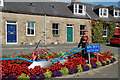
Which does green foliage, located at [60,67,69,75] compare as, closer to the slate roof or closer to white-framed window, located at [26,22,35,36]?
white-framed window, located at [26,22,35,36]

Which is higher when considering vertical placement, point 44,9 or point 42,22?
point 44,9

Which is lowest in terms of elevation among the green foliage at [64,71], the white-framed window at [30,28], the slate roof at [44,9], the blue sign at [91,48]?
the green foliage at [64,71]

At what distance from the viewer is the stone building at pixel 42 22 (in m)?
14.5

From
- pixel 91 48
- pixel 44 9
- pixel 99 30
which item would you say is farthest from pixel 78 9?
pixel 91 48

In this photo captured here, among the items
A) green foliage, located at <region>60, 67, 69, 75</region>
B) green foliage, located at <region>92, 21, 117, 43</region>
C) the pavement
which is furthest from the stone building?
green foliage, located at <region>60, 67, 69, 75</region>

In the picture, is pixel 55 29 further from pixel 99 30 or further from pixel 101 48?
pixel 99 30

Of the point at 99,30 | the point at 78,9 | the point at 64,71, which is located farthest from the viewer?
the point at 99,30

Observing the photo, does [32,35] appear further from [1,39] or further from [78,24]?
[78,24]

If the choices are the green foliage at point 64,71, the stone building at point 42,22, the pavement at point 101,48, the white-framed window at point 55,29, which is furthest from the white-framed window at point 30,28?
the green foliage at point 64,71

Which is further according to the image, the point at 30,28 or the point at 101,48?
the point at 30,28

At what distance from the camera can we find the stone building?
14531 mm

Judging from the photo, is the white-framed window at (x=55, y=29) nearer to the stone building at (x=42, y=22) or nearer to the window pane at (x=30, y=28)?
the stone building at (x=42, y=22)

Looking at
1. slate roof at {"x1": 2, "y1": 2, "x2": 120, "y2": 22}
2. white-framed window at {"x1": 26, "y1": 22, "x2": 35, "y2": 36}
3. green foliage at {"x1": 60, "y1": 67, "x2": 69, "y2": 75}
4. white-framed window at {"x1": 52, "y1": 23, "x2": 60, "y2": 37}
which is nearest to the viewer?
green foliage at {"x1": 60, "y1": 67, "x2": 69, "y2": 75}

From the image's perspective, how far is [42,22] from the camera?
52.7 feet
